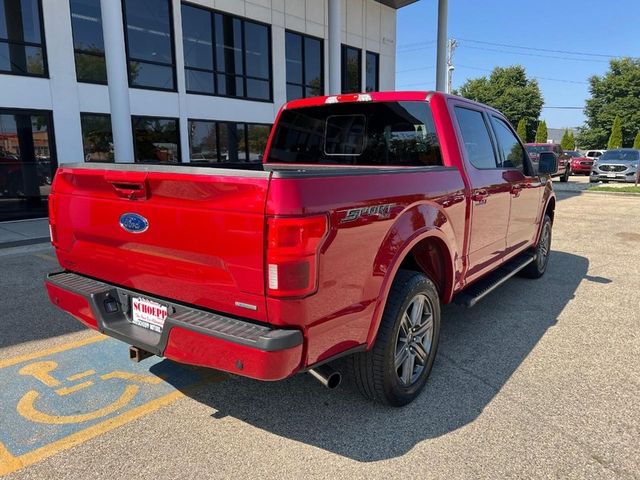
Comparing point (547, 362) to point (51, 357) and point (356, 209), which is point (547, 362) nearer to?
point (356, 209)

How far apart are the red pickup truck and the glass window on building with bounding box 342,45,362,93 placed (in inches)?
584

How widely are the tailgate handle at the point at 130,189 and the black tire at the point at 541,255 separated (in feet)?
15.7

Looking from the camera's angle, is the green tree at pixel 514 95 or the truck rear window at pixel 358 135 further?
the green tree at pixel 514 95

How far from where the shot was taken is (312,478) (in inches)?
92.8

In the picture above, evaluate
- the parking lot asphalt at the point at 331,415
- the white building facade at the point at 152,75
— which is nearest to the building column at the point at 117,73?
the white building facade at the point at 152,75

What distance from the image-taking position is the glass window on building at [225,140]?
43.7 feet

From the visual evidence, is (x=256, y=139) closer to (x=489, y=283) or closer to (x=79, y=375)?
(x=489, y=283)

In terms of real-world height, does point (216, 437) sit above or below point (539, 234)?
below

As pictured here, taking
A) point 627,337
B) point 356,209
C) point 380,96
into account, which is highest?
point 380,96

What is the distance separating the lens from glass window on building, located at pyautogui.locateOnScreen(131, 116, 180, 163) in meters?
12.1

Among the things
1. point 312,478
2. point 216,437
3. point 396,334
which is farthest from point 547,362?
point 216,437

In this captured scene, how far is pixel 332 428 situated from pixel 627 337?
2.99 m

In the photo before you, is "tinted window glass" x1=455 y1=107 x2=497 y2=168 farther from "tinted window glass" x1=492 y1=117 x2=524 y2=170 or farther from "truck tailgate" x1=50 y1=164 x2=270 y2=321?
"truck tailgate" x1=50 y1=164 x2=270 y2=321

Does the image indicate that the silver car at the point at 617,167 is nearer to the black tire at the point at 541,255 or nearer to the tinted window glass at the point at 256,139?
the tinted window glass at the point at 256,139
